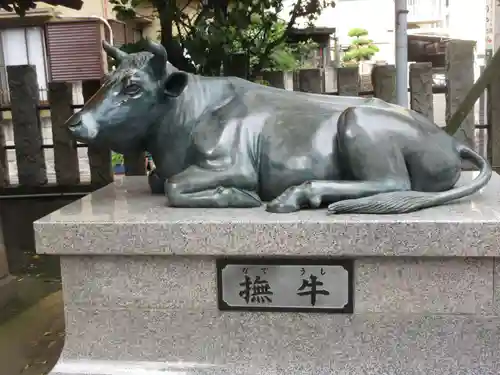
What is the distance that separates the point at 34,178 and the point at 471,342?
4.28 metres

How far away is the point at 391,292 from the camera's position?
7.43ft

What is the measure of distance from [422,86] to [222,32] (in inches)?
71.9

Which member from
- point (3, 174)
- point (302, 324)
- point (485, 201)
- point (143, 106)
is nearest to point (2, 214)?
point (3, 174)

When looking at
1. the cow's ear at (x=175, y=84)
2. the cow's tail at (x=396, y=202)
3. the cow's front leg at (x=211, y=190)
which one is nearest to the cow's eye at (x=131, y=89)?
the cow's ear at (x=175, y=84)

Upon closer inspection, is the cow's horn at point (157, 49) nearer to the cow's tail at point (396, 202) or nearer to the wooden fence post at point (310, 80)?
the cow's tail at point (396, 202)

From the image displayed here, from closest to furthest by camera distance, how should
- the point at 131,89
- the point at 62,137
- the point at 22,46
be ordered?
the point at 131,89 → the point at 62,137 → the point at 22,46

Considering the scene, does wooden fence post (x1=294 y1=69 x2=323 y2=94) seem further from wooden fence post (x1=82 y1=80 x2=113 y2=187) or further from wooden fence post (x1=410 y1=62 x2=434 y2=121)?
wooden fence post (x1=82 y1=80 x2=113 y2=187)

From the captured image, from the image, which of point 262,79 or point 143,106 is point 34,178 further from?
point 143,106

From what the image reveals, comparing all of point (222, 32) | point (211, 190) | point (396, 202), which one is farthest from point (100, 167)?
point (396, 202)

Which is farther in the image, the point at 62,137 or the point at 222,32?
the point at 62,137

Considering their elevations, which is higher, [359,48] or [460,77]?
[359,48]

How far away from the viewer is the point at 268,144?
2.52 metres

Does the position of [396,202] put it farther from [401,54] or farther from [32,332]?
[401,54]

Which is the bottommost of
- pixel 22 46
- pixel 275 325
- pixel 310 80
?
pixel 275 325
